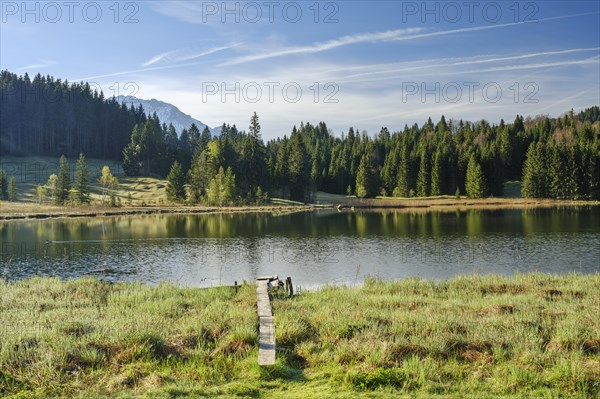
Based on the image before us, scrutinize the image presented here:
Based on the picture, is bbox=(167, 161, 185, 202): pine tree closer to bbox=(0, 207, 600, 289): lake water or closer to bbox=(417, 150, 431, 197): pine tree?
bbox=(0, 207, 600, 289): lake water

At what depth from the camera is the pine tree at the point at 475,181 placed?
122562mm

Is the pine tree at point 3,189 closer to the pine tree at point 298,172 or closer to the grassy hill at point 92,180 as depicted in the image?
the grassy hill at point 92,180

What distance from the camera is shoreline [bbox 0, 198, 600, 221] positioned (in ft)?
308

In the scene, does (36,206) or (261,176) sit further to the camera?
(261,176)

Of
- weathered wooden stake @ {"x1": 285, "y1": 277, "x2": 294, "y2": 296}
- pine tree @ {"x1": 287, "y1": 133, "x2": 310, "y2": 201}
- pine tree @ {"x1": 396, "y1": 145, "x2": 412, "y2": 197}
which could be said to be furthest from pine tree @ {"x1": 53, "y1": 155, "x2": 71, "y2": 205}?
weathered wooden stake @ {"x1": 285, "y1": 277, "x2": 294, "y2": 296}

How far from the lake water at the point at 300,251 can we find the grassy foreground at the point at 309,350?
14.3 metres

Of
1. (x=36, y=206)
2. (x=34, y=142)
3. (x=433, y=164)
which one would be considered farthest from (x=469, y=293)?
(x=34, y=142)

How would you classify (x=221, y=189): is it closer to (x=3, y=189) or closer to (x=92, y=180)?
(x=92, y=180)

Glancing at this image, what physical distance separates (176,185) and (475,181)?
78.3 metres

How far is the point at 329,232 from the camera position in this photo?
203ft

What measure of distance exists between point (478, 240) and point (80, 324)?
4396cm

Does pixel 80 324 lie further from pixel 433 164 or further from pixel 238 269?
pixel 433 164

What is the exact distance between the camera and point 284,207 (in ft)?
360

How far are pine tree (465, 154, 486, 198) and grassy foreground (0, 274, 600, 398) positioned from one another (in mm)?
110969
